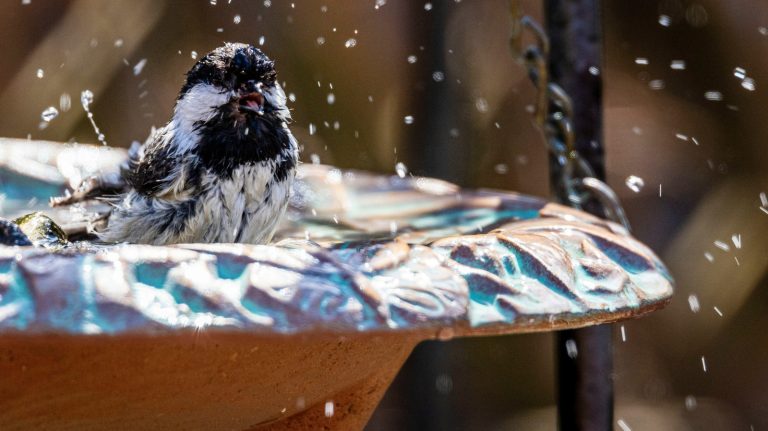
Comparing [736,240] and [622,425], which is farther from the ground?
[736,240]

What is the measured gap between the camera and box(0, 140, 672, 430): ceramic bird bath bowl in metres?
1.28

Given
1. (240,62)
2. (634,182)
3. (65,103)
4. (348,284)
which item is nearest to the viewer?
(348,284)

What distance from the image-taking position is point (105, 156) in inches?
122

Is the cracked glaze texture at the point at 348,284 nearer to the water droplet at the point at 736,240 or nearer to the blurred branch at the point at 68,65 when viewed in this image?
the water droplet at the point at 736,240

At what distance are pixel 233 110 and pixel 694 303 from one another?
13.5 ft

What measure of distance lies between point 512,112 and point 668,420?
7.11ft

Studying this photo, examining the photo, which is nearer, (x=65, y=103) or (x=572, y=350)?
(x=572, y=350)

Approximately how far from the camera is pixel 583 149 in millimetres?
2539

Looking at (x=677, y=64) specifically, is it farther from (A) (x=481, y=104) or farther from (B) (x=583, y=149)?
(B) (x=583, y=149)

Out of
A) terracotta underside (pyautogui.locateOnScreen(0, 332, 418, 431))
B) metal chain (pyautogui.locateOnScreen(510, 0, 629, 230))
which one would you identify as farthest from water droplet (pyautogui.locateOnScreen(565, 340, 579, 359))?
terracotta underside (pyautogui.locateOnScreen(0, 332, 418, 431))

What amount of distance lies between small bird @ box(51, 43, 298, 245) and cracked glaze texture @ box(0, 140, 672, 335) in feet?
2.20

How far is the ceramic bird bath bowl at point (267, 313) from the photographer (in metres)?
1.28

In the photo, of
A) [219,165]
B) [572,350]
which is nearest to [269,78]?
[219,165]

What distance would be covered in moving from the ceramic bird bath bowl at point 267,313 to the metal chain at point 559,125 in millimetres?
411
